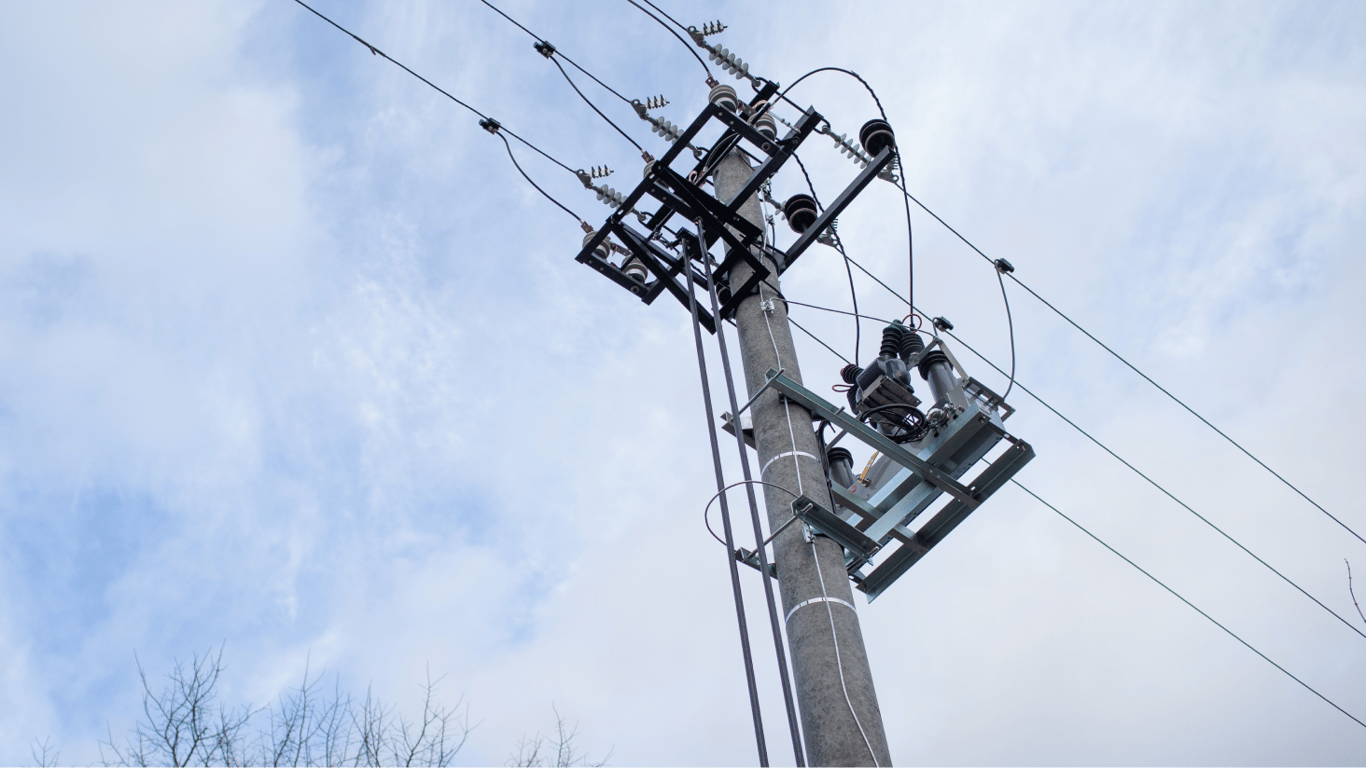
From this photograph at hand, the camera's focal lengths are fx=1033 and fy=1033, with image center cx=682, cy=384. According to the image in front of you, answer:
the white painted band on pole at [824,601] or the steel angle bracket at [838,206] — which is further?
the steel angle bracket at [838,206]

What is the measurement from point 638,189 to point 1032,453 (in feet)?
11.5

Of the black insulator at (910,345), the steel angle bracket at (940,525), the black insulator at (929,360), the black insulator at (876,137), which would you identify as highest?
the black insulator at (876,137)

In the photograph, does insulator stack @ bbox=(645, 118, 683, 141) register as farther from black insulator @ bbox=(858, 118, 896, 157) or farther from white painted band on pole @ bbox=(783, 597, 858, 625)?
white painted band on pole @ bbox=(783, 597, 858, 625)

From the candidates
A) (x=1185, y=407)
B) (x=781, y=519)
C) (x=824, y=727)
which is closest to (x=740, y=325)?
(x=781, y=519)

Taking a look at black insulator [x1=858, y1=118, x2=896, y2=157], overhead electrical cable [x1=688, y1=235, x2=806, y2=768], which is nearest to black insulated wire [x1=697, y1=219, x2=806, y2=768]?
overhead electrical cable [x1=688, y1=235, x2=806, y2=768]

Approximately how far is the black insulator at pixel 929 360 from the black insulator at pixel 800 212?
6.43 feet

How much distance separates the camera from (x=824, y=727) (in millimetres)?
4727

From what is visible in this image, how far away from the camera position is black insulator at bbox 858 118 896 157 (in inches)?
322

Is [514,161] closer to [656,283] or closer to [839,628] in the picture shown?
[656,283]

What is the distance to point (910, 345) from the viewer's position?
7.13m

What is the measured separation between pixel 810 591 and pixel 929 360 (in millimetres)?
2310

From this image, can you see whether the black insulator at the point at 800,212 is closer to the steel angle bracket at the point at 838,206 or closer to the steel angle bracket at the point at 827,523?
the steel angle bracket at the point at 838,206

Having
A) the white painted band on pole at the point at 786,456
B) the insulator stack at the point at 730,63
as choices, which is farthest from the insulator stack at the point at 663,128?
the white painted band on pole at the point at 786,456

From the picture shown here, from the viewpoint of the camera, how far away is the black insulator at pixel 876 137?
8.17 metres
